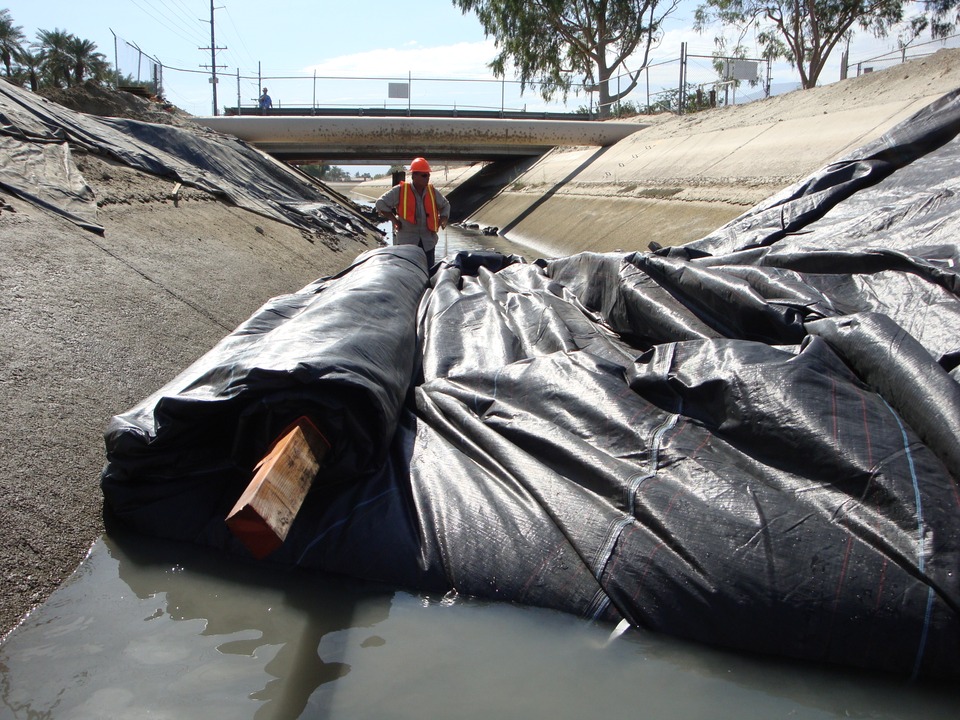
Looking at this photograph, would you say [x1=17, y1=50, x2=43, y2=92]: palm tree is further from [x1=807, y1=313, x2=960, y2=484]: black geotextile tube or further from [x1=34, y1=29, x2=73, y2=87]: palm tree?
[x1=807, y1=313, x2=960, y2=484]: black geotextile tube

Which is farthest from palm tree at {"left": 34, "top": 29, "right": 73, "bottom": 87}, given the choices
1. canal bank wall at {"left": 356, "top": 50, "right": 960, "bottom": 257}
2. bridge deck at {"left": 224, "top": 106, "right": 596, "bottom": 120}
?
canal bank wall at {"left": 356, "top": 50, "right": 960, "bottom": 257}

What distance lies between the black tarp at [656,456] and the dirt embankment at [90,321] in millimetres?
305

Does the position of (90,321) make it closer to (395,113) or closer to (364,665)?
(364,665)

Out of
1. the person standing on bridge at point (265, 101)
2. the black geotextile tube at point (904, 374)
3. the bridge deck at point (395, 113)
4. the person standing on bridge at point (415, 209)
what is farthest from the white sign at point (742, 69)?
the black geotextile tube at point (904, 374)

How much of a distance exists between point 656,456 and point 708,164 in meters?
12.3

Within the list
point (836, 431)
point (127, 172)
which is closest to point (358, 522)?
point (836, 431)

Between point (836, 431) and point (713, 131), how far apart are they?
14878 mm

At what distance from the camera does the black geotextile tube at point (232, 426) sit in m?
2.91

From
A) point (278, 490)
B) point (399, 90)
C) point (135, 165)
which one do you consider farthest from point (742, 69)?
point (278, 490)

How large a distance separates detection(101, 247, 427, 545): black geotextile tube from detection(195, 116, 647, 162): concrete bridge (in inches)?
760

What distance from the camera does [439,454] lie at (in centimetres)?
319

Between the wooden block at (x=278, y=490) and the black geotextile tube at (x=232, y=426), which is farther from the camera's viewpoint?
the black geotextile tube at (x=232, y=426)

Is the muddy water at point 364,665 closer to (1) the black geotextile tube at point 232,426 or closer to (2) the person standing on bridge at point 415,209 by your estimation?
(1) the black geotextile tube at point 232,426

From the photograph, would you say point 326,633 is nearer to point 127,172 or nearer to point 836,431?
point 836,431
